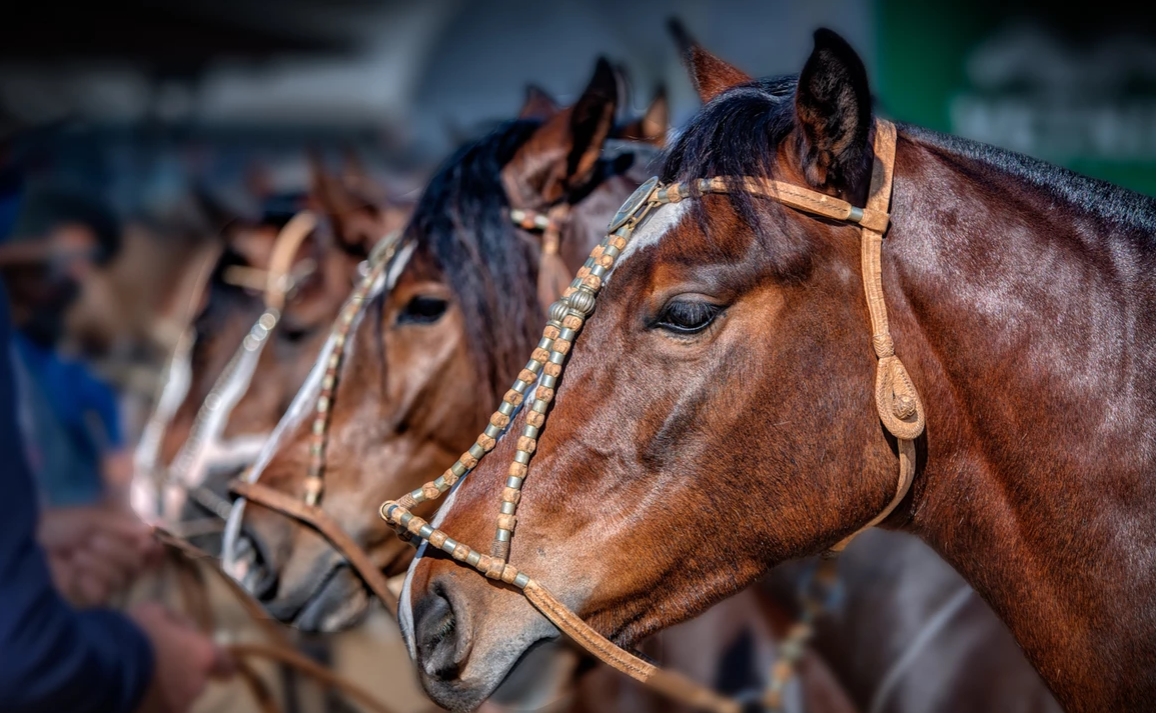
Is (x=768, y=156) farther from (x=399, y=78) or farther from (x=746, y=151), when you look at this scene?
(x=399, y=78)

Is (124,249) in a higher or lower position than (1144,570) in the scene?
lower

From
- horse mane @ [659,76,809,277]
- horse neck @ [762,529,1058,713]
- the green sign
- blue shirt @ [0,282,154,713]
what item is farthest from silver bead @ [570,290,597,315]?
the green sign

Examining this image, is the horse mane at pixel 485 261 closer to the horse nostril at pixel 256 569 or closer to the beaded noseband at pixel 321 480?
the beaded noseband at pixel 321 480

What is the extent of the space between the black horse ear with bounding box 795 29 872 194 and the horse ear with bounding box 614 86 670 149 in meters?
0.89

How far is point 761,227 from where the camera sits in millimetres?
1173

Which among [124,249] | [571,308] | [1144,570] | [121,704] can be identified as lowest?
[121,704]

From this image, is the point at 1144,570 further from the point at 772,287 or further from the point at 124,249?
the point at 124,249

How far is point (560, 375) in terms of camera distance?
1.23 meters

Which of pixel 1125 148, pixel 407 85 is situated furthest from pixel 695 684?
pixel 407 85

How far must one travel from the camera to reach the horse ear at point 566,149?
184cm

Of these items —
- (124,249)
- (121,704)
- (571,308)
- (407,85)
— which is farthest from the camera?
(407,85)

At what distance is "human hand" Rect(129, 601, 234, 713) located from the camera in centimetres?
201

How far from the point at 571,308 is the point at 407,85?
4898 mm

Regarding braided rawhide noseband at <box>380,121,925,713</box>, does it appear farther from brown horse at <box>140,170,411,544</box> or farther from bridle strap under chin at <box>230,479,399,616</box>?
brown horse at <box>140,170,411,544</box>
